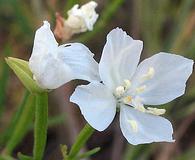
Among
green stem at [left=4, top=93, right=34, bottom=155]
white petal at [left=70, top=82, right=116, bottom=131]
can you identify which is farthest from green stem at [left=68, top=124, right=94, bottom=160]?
green stem at [left=4, top=93, right=34, bottom=155]

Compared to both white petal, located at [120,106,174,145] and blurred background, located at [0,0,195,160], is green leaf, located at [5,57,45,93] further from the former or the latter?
blurred background, located at [0,0,195,160]

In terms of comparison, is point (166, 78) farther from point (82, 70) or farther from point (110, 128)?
point (110, 128)

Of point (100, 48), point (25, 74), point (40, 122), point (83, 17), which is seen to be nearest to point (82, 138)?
point (40, 122)

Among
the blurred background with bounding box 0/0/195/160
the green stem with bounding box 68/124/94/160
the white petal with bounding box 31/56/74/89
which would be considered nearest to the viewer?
the white petal with bounding box 31/56/74/89

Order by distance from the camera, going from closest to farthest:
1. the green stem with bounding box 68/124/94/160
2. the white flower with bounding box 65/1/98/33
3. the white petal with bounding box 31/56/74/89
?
1. the white petal with bounding box 31/56/74/89
2. the green stem with bounding box 68/124/94/160
3. the white flower with bounding box 65/1/98/33

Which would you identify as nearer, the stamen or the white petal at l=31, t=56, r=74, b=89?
the white petal at l=31, t=56, r=74, b=89

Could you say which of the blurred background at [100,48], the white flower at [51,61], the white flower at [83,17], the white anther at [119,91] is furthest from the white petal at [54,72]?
the blurred background at [100,48]

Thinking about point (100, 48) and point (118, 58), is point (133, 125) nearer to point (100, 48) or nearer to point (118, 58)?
point (118, 58)

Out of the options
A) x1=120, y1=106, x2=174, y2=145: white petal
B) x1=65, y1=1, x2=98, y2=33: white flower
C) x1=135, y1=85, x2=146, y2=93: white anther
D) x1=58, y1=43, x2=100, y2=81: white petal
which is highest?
x1=58, y1=43, x2=100, y2=81: white petal
